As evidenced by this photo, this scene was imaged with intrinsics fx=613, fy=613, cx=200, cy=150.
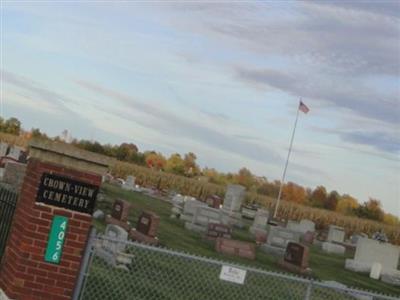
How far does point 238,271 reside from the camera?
739 centimetres

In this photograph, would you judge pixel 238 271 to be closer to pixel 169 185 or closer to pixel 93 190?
pixel 93 190

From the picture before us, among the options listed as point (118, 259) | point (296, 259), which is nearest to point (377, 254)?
point (296, 259)

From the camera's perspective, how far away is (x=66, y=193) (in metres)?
6.84

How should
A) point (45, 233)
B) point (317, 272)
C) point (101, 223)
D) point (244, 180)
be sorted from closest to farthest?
point (45, 233) → point (101, 223) → point (317, 272) → point (244, 180)

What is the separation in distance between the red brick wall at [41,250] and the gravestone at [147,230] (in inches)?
420

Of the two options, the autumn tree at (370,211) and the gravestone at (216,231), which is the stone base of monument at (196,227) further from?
the autumn tree at (370,211)

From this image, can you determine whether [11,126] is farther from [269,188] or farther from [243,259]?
[243,259]

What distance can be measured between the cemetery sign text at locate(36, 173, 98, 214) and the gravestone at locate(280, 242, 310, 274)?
13.7 m

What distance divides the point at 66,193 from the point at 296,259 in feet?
46.3

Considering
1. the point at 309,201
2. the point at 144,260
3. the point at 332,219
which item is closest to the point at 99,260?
the point at 144,260

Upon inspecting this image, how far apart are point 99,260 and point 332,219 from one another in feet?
135

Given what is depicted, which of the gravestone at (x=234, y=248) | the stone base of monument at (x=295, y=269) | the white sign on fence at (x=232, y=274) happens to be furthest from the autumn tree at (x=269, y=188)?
the white sign on fence at (x=232, y=274)

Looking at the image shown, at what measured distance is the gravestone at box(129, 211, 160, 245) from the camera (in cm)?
1762

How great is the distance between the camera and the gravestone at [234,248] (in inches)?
737
